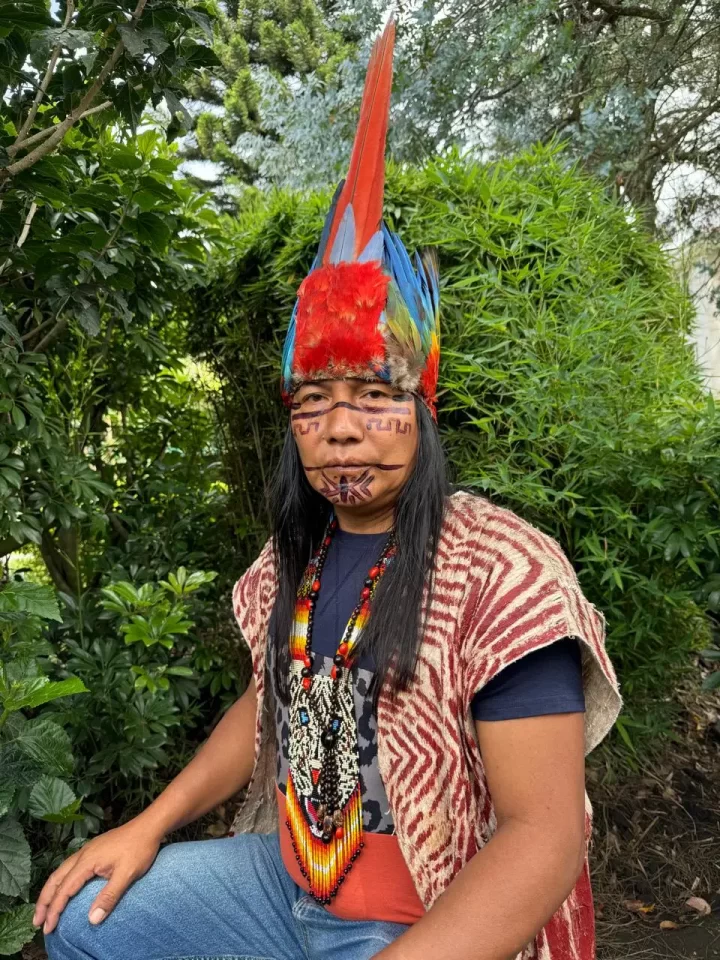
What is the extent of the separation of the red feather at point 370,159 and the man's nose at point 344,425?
0.27m

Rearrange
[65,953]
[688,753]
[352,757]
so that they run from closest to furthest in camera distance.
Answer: [352,757]
[65,953]
[688,753]

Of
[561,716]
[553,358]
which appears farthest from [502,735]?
[553,358]

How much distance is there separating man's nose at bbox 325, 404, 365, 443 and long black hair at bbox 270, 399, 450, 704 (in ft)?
0.36

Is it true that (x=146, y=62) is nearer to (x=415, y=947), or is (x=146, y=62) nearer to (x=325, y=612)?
(x=325, y=612)

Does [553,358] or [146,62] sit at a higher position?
[146,62]

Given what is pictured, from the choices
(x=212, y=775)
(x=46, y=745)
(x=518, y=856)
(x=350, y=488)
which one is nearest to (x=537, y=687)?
(x=518, y=856)

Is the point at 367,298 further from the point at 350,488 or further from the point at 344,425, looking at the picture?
the point at 350,488

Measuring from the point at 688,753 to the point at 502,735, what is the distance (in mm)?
2145

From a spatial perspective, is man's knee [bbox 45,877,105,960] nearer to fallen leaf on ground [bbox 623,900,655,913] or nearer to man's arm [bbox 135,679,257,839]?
man's arm [bbox 135,679,257,839]

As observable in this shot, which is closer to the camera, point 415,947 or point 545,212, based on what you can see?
point 415,947

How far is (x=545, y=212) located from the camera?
2266mm

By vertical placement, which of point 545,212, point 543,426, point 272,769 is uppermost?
point 545,212

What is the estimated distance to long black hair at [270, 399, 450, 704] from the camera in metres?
1.26

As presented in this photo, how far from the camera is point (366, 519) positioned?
4.75 ft
